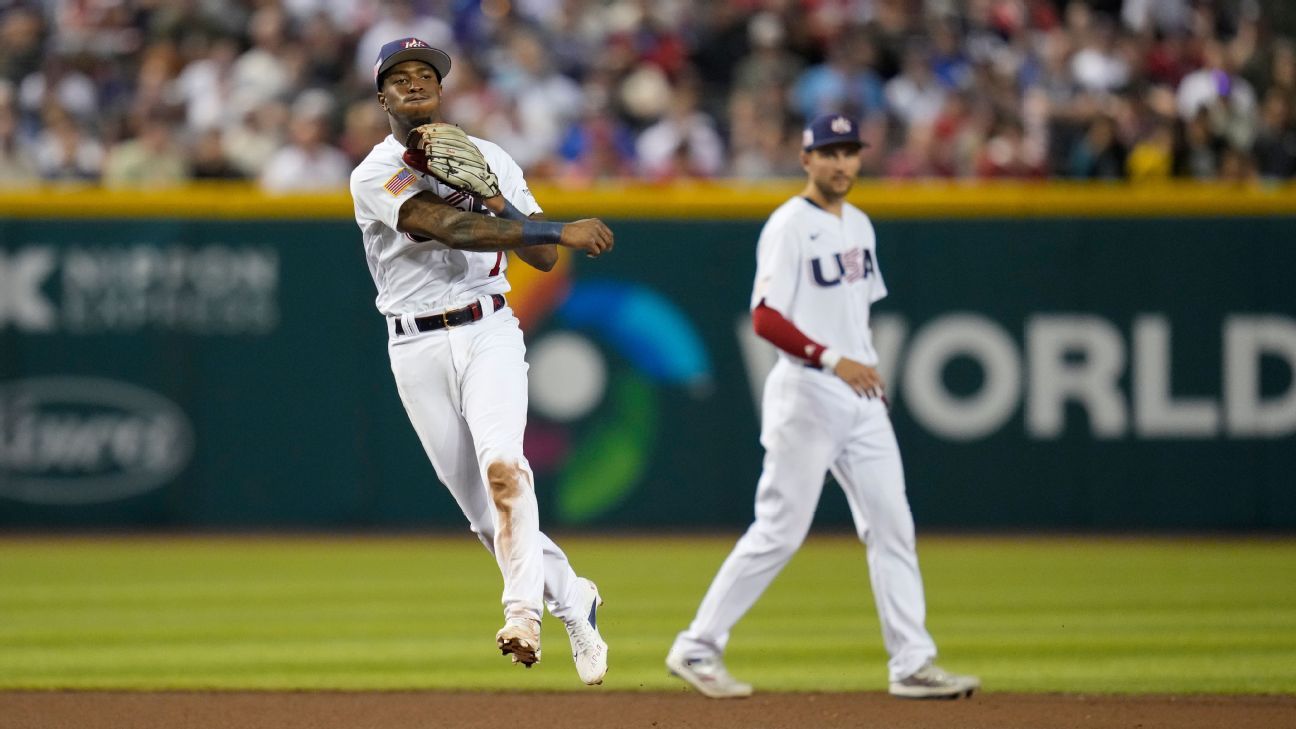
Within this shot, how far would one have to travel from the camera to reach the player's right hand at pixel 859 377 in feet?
21.4

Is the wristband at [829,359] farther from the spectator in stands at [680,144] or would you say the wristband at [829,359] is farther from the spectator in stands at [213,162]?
the spectator in stands at [213,162]

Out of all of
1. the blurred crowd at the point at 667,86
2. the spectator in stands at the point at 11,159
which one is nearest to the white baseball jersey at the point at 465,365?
the blurred crowd at the point at 667,86

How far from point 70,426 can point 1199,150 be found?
27.5 feet

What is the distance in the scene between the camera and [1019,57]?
1476 cm

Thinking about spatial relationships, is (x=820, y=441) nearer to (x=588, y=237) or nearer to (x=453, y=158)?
(x=588, y=237)

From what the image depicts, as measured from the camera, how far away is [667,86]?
1460 cm

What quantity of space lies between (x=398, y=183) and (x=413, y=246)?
10.0 inches

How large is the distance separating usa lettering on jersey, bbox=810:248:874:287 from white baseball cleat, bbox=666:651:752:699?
151 cm

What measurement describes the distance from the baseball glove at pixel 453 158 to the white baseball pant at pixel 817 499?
1.80m

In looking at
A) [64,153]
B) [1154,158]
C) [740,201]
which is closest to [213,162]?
[64,153]

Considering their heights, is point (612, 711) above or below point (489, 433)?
below

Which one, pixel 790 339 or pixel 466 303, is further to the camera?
pixel 790 339

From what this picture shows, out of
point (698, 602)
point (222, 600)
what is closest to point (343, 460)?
point (222, 600)

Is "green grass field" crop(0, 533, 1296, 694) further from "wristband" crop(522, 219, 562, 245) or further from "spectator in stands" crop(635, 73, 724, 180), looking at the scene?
"spectator in stands" crop(635, 73, 724, 180)
